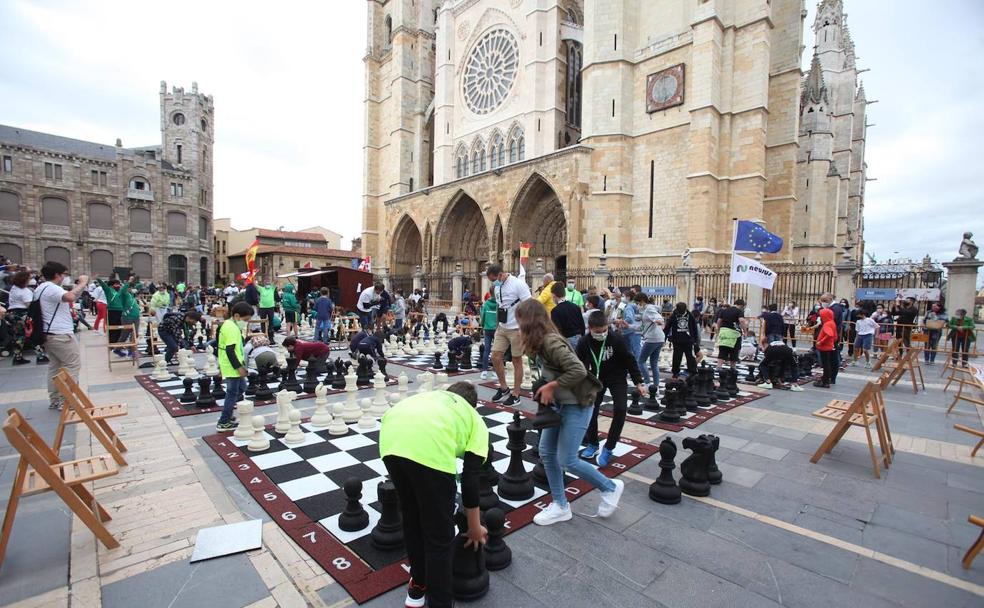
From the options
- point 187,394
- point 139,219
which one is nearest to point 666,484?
point 187,394

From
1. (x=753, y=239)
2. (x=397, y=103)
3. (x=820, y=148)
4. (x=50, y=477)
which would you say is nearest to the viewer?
(x=50, y=477)

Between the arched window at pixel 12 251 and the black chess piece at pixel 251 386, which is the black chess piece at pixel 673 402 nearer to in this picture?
the black chess piece at pixel 251 386

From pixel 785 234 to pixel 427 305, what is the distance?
18130 millimetres

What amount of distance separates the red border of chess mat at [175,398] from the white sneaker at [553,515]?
14.3 feet

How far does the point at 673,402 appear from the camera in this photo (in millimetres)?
5492

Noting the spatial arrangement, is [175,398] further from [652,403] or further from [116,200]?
[116,200]

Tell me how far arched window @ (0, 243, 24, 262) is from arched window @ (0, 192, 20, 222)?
194 cm

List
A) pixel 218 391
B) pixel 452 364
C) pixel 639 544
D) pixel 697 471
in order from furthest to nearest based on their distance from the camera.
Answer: pixel 452 364 → pixel 218 391 → pixel 697 471 → pixel 639 544

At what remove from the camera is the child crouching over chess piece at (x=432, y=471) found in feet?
6.17

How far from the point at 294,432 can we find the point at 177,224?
4455cm

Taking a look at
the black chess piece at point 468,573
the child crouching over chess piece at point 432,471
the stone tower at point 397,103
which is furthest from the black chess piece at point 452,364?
the stone tower at point 397,103

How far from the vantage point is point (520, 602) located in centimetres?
226

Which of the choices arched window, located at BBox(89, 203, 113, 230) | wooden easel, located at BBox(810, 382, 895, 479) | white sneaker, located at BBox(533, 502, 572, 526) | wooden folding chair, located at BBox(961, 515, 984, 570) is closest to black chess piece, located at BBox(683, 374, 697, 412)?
wooden easel, located at BBox(810, 382, 895, 479)

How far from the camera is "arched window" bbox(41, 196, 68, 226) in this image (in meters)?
33.6
